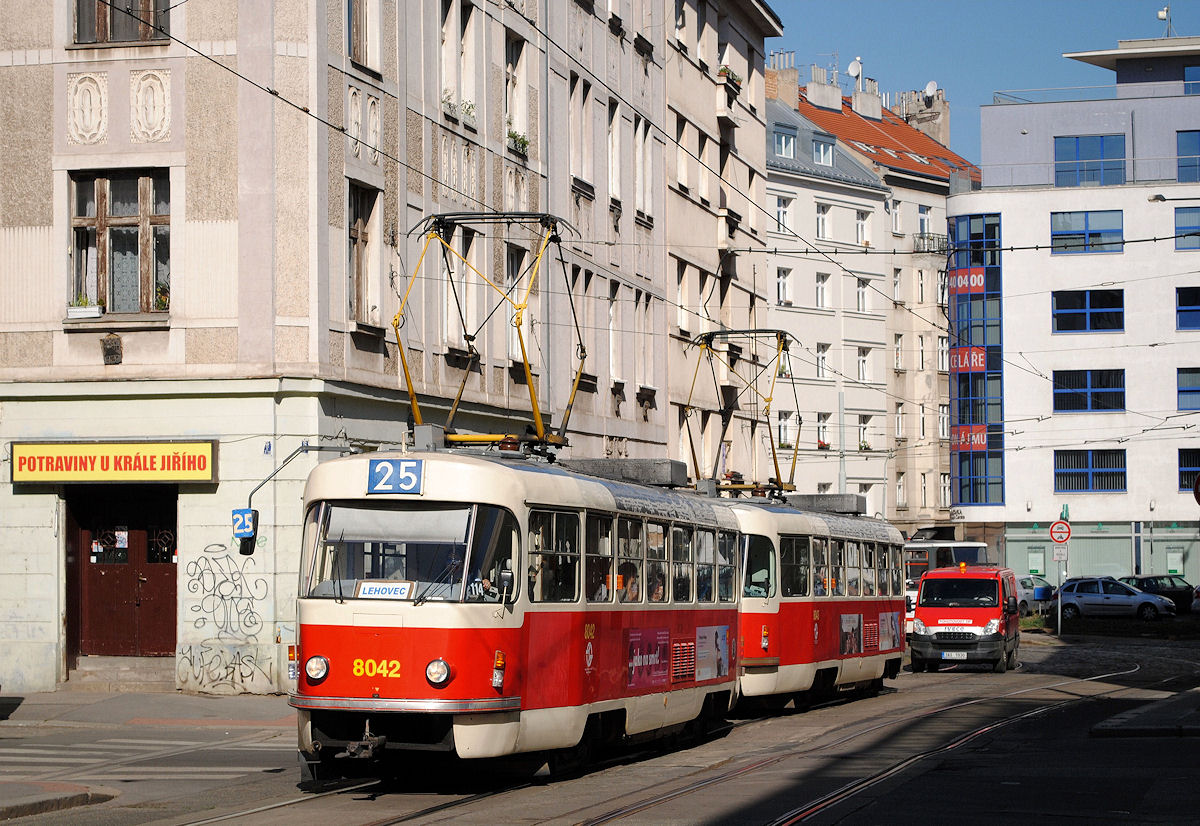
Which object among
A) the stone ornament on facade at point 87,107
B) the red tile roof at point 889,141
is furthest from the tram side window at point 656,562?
the red tile roof at point 889,141

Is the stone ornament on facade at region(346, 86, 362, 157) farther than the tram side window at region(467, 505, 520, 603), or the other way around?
the stone ornament on facade at region(346, 86, 362, 157)

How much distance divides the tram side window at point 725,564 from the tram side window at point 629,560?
3.22 m

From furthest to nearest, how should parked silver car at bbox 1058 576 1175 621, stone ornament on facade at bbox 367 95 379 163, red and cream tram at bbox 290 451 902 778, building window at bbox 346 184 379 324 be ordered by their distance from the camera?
1. parked silver car at bbox 1058 576 1175 621
2. stone ornament on facade at bbox 367 95 379 163
3. building window at bbox 346 184 379 324
4. red and cream tram at bbox 290 451 902 778

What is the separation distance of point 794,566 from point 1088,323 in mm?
50739

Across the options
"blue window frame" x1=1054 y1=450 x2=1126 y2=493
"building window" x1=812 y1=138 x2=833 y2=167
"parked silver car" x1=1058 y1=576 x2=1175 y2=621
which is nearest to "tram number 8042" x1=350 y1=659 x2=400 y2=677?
"parked silver car" x1=1058 y1=576 x2=1175 y2=621

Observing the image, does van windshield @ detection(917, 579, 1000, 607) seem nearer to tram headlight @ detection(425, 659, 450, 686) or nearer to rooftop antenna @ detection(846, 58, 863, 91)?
tram headlight @ detection(425, 659, 450, 686)

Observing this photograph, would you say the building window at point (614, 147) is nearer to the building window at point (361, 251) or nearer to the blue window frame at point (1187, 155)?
the building window at point (361, 251)

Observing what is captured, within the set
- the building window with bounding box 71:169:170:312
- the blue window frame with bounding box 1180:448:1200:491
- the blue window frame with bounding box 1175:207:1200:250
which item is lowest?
the blue window frame with bounding box 1180:448:1200:491

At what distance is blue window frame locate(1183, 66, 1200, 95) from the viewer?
69875 millimetres

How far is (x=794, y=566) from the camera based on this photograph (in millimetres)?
23828

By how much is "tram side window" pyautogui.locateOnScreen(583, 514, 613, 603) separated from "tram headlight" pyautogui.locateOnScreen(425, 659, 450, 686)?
2452 millimetres

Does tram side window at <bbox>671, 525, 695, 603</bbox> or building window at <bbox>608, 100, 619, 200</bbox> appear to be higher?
building window at <bbox>608, 100, 619, 200</bbox>

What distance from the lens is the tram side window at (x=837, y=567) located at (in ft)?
84.3

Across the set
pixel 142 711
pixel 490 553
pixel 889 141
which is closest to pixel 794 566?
pixel 142 711
